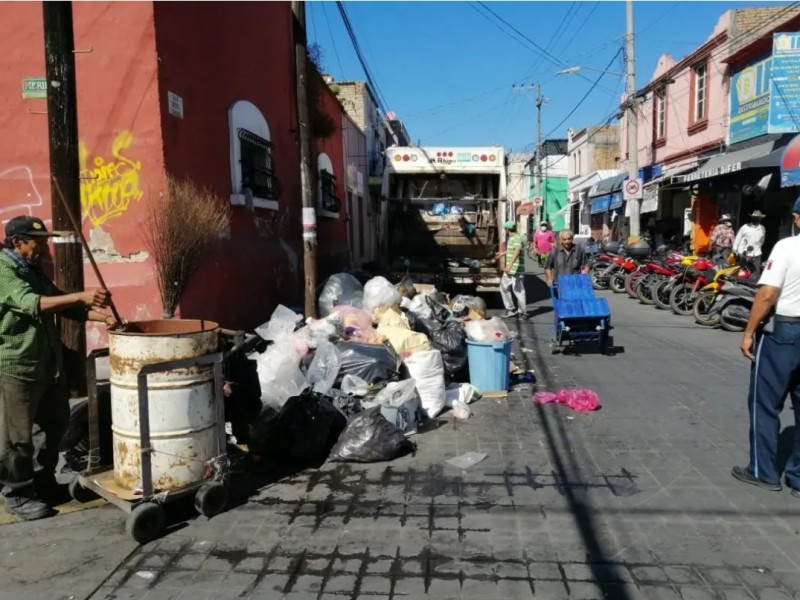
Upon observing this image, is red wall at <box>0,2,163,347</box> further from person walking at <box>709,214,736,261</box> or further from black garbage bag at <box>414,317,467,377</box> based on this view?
person walking at <box>709,214,736,261</box>

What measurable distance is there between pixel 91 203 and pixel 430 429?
379 cm

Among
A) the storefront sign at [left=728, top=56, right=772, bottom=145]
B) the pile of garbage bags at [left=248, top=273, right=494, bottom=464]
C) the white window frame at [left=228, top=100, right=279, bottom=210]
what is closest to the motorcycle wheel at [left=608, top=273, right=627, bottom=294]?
the storefront sign at [left=728, top=56, right=772, bottom=145]

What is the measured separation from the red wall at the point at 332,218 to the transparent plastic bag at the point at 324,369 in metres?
6.58

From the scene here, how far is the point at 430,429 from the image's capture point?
5.57 meters

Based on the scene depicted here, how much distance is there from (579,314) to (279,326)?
12.6 feet

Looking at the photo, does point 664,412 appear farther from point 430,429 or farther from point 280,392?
point 280,392

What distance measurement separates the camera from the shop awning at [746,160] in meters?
13.6

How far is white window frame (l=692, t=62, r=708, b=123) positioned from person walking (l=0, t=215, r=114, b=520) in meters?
19.9

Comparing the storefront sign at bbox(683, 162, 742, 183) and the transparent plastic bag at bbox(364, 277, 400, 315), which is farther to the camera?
the storefront sign at bbox(683, 162, 742, 183)

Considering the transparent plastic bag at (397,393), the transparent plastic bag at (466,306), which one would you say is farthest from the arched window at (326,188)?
the transparent plastic bag at (397,393)

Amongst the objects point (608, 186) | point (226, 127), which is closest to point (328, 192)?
point (226, 127)

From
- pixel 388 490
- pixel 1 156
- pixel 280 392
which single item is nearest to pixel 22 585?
pixel 388 490

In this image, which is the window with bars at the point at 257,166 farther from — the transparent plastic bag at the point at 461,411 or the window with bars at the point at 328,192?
the transparent plastic bag at the point at 461,411

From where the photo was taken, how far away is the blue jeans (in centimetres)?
407
